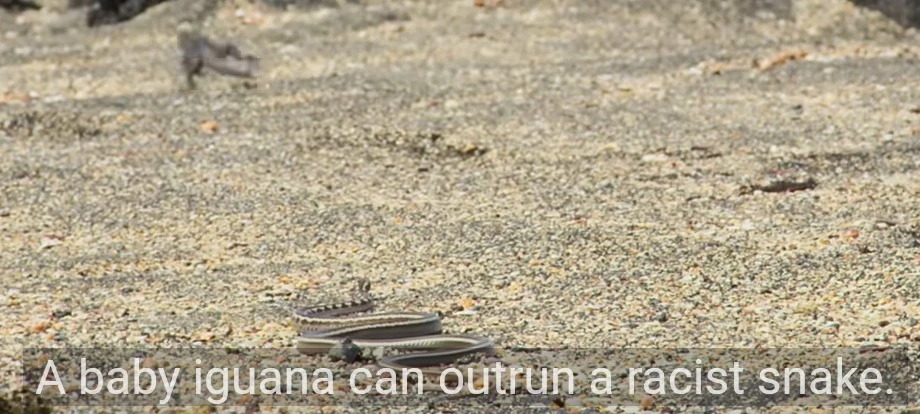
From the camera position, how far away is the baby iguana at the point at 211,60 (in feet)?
34.6

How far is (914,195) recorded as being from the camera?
7316 millimetres

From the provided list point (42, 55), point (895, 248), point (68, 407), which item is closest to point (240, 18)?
point (42, 55)

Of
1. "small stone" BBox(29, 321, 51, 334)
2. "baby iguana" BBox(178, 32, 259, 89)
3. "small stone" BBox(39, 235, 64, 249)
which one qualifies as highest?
"baby iguana" BBox(178, 32, 259, 89)

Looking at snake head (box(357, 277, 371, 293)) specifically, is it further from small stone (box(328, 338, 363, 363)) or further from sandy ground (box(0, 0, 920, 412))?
small stone (box(328, 338, 363, 363))

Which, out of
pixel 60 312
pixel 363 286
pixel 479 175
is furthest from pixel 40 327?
pixel 479 175

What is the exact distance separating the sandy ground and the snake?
0.43ft

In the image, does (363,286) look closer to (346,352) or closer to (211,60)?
(346,352)

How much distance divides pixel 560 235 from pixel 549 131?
207cm

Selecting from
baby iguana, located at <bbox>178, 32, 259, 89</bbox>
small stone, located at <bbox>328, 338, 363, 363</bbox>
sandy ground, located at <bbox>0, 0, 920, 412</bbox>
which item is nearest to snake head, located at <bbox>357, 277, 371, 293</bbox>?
sandy ground, located at <bbox>0, 0, 920, 412</bbox>

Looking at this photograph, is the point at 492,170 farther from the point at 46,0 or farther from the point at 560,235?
the point at 46,0

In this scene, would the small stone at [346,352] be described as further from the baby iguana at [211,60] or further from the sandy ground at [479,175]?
the baby iguana at [211,60]

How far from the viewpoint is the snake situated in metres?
5.09

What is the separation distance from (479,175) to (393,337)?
2.77m

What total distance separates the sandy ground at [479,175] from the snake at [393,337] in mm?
130
